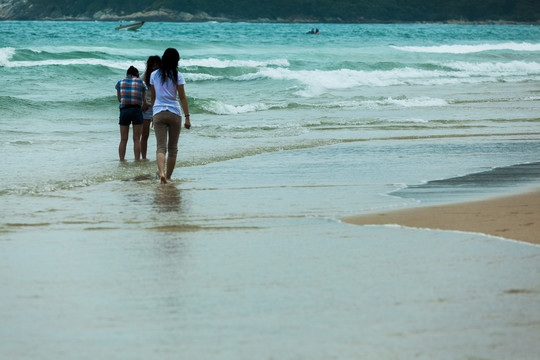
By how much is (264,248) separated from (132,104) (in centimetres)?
570

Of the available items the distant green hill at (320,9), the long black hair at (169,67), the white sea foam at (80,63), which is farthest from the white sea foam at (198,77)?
the distant green hill at (320,9)

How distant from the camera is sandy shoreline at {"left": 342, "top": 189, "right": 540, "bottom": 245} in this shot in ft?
19.7

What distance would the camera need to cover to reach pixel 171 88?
351 inches

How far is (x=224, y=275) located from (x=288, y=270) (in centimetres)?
42

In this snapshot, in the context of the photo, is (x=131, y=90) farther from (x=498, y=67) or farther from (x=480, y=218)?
(x=498, y=67)

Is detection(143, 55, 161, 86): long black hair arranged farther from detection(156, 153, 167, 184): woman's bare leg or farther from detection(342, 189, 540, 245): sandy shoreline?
detection(342, 189, 540, 245): sandy shoreline

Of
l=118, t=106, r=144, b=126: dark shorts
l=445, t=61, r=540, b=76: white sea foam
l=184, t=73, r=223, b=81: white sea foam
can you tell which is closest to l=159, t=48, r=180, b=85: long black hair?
l=118, t=106, r=144, b=126: dark shorts

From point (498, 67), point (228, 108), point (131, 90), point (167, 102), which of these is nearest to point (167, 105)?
point (167, 102)

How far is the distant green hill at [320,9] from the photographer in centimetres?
16838

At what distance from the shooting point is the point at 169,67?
8.77 m

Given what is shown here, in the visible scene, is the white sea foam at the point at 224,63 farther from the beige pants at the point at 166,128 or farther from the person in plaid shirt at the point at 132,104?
the beige pants at the point at 166,128

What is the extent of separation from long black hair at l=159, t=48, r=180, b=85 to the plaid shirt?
6.15 ft

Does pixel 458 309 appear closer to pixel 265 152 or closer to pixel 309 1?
A: pixel 265 152

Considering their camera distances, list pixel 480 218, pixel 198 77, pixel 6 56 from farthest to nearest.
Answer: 1. pixel 6 56
2. pixel 198 77
3. pixel 480 218
